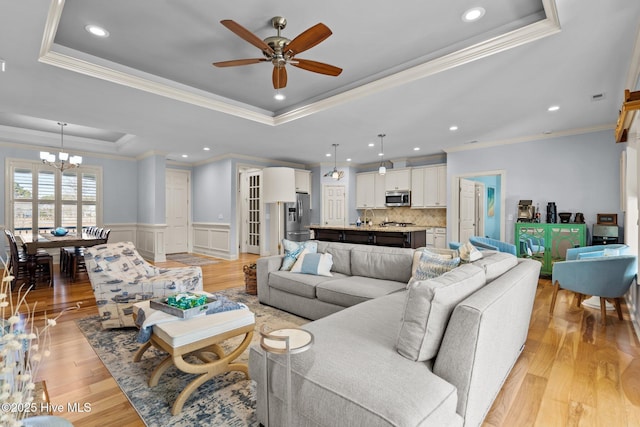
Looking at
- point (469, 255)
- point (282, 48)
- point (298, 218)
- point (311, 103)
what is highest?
point (311, 103)

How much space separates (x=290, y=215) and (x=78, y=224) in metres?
4.98

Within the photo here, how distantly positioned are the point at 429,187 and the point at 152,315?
6.65 metres

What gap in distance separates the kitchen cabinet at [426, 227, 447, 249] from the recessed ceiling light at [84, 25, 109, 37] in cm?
669

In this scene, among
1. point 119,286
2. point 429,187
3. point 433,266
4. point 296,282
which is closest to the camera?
point 433,266

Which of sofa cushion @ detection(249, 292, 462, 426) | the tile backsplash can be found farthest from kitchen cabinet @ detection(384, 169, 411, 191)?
sofa cushion @ detection(249, 292, 462, 426)

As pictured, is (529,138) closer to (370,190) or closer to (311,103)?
(370,190)

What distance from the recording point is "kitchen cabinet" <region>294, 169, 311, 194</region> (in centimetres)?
841

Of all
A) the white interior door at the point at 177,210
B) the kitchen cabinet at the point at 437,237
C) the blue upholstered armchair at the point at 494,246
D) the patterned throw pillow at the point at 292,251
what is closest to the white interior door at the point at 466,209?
the kitchen cabinet at the point at 437,237

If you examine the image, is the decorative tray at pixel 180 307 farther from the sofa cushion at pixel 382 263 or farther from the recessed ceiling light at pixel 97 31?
the recessed ceiling light at pixel 97 31

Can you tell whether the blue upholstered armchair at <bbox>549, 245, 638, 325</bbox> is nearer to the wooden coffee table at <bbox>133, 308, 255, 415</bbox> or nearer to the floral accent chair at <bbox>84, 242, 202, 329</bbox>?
the wooden coffee table at <bbox>133, 308, 255, 415</bbox>

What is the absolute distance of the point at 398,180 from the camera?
7.98 m

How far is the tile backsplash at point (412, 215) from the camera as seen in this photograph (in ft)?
24.8

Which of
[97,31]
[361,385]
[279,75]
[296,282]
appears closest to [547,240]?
[296,282]

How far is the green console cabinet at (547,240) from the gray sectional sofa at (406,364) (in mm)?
3788
